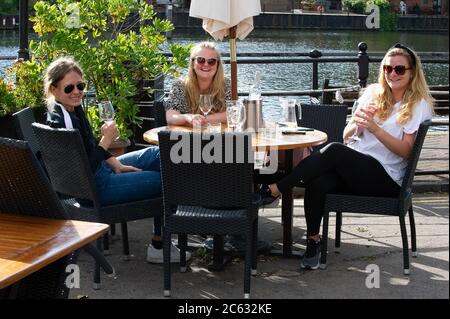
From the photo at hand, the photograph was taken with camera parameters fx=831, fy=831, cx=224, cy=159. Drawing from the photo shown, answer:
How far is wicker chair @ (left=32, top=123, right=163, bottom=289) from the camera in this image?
12.9ft

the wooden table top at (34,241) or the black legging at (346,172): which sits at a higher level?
→ the wooden table top at (34,241)

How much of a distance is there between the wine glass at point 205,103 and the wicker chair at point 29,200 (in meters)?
2.14

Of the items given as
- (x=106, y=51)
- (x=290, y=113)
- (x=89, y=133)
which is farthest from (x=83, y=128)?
(x=106, y=51)

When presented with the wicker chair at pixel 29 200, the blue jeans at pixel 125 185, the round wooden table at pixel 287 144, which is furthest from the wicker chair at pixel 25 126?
the wicker chair at pixel 29 200

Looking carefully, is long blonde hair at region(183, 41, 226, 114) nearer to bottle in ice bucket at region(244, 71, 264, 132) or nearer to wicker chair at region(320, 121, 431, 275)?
bottle in ice bucket at region(244, 71, 264, 132)

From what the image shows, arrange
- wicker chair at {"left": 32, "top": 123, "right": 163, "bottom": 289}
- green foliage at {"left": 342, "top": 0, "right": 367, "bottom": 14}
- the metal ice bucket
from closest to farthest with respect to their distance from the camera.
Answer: wicker chair at {"left": 32, "top": 123, "right": 163, "bottom": 289}
the metal ice bucket
green foliage at {"left": 342, "top": 0, "right": 367, "bottom": 14}

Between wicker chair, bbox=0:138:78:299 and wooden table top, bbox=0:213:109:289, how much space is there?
0.04 meters

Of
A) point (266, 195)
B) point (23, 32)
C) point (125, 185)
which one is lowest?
point (266, 195)

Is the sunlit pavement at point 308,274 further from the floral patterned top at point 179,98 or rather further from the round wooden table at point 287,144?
the floral patterned top at point 179,98

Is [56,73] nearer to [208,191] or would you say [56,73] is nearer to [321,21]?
[208,191]

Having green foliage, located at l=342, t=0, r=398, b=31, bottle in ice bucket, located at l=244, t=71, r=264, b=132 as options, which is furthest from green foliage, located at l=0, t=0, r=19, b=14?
bottle in ice bucket, located at l=244, t=71, r=264, b=132

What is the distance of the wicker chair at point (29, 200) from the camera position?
252 centimetres

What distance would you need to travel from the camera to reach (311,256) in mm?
4367

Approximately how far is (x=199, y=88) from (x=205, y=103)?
0.21 metres
